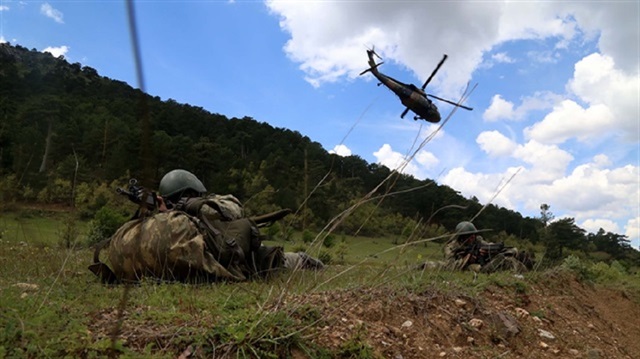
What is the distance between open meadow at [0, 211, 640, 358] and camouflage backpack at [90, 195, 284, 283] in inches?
17.9

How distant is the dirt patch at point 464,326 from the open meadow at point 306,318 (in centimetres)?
1

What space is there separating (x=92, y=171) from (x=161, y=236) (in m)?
1.59

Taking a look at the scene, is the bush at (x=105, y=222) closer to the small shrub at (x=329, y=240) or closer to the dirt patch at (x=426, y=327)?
the small shrub at (x=329, y=240)

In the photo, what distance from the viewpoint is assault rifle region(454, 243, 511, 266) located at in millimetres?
9445

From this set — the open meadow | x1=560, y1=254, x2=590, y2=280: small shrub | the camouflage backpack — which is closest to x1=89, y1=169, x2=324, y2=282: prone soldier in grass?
the camouflage backpack

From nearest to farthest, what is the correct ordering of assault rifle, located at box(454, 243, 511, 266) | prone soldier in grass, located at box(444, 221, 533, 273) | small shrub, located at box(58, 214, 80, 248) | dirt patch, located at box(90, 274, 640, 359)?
dirt patch, located at box(90, 274, 640, 359), small shrub, located at box(58, 214, 80, 248), prone soldier in grass, located at box(444, 221, 533, 273), assault rifle, located at box(454, 243, 511, 266)

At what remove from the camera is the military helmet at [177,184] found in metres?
6.48

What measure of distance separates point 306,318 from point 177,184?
4.09m

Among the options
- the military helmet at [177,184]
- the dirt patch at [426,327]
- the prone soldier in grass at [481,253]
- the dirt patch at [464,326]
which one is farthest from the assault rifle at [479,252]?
the military helmet at [177,184]

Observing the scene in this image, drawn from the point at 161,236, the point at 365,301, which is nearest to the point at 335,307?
the point at 365,301

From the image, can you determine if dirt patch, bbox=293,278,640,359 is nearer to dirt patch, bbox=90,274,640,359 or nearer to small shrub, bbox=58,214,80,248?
dirt patch, bbox=90,274,640,359

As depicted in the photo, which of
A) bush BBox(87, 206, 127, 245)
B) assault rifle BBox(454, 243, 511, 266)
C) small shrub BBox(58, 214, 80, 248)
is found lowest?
bush BBox(87, 206, 127, 245)

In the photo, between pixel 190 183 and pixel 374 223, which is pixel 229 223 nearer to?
pixel 190 183

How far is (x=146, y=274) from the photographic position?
509 cm
